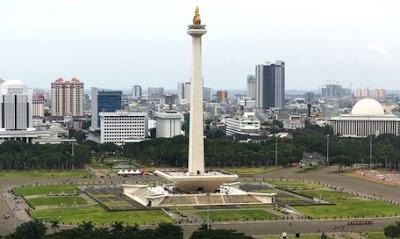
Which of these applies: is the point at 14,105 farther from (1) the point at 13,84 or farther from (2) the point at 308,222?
(2) the point at 308,222

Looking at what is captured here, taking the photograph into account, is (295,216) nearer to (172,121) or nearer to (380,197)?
(380,197)

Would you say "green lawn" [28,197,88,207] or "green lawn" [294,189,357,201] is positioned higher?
"green lawn" [294,189,357,201]

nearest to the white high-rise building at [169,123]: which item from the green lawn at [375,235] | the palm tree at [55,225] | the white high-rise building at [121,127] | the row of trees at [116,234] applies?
the white high-rise building at [121,127]

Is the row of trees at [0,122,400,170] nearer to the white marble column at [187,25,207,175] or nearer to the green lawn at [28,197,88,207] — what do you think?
the green lawn at [28,197,88,207]

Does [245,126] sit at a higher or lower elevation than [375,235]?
higher

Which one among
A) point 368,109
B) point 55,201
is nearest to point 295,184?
point 55,201

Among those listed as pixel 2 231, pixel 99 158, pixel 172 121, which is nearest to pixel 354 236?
pixel 2 231

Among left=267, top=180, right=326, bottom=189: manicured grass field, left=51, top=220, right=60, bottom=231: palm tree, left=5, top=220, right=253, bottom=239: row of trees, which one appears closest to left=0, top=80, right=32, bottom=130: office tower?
left=267, top=180, right=326, bottom=189: manicured grass field
